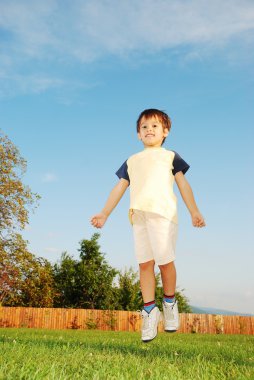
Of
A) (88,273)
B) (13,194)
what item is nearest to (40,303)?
(88,273)

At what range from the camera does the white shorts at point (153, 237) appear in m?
4.25

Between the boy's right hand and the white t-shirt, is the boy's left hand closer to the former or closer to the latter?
the white t-shirt

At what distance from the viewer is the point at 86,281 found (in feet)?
140

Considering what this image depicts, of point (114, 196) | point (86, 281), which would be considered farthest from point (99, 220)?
point (86, 281)

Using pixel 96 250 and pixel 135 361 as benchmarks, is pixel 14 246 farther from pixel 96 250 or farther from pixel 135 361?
pixel 135 361

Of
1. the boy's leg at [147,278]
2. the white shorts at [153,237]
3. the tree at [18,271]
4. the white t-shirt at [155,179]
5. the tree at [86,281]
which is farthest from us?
the tree at [86,281]

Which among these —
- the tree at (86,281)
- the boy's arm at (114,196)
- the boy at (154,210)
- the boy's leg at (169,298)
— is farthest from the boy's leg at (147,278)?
the tree at (86,281)

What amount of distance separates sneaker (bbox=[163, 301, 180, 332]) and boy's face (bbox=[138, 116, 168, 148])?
170 centimetres

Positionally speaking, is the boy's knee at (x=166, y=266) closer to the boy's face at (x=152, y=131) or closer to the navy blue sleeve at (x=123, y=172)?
the navy blue sleeve at (x=123, y=172)

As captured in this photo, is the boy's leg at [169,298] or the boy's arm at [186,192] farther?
the boy's arm at [186,192]

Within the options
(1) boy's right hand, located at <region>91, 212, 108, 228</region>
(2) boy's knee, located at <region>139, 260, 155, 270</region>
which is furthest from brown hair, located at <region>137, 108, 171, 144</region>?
(2) boy's knee, located at <region>139, 260, 155, 270</region>

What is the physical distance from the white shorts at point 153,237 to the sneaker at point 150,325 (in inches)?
21.7

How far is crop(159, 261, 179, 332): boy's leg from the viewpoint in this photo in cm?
436

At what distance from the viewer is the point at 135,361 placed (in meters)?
3.45
